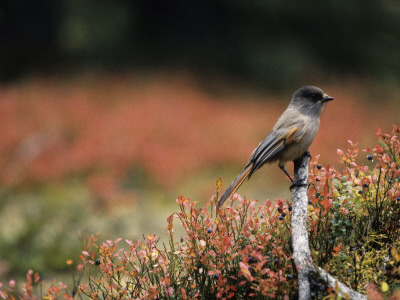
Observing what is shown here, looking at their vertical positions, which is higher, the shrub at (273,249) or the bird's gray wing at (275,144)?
the bird's gray wing at (275,144)

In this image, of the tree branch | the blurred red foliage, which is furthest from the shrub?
the blurred red foliage

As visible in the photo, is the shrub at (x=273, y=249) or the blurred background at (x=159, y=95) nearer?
the shrub at (x=273, y=249)

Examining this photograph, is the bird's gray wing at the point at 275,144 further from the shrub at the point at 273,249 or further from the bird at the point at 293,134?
the shrub at the point at 273,249

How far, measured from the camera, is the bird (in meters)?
3.32

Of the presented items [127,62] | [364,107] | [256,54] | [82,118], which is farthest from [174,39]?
[364,107]

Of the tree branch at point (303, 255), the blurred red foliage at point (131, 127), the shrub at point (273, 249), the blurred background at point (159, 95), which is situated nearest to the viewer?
the tree branch at point (303, 255)

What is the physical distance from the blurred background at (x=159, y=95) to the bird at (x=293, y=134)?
3.30 metres

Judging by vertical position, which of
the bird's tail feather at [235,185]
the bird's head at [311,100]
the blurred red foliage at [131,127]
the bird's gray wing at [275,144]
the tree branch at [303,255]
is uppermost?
the blurred red foliage at [131,127]

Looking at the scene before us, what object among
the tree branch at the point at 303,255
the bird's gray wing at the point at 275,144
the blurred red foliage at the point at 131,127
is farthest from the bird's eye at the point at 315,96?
the blurred red foliage at the point at 131,127

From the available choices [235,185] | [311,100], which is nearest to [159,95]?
[311,100]

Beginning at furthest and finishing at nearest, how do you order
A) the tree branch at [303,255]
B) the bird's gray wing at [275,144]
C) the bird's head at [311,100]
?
the bird's head at [311,100] → the bird's gray wing at [275,144] → the tree branch at [303,255]

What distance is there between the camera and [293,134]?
132 inches

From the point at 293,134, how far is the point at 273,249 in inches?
43.1

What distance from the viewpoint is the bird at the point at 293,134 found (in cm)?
332
